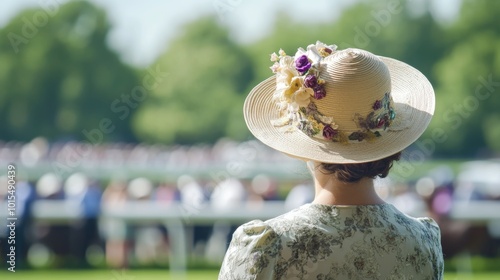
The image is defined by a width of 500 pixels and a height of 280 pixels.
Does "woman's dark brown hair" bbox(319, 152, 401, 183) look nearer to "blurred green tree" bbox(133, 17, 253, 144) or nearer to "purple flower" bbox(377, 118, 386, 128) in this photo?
"purple flower" bbox(377, 118, 386, 128)

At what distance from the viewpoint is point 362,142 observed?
2543 millimetres

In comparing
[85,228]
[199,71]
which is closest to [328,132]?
[85,228]

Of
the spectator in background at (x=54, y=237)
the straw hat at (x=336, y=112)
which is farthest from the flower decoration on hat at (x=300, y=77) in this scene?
the spectator in background at (x=54, y=237)

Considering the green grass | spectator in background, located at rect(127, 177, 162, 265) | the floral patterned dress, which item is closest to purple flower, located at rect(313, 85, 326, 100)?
the floral patterned dress

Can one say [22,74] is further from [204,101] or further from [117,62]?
[204,101]

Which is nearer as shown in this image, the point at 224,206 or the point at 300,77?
the point at 300,77

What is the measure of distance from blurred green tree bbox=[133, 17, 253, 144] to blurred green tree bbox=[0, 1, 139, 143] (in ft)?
9.48

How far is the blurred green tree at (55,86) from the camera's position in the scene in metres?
70.4

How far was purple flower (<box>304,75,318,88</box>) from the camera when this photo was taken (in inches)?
98.3

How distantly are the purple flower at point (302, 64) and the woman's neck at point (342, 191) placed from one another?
0.87 feet

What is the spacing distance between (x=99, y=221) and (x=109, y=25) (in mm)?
67932

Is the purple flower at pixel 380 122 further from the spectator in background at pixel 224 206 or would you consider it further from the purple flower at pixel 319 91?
the spectator in background at pixel 224 206

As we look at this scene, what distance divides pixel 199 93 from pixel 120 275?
66.7 meters

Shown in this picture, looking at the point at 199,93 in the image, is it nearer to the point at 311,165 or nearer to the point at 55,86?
the point at 55,86
